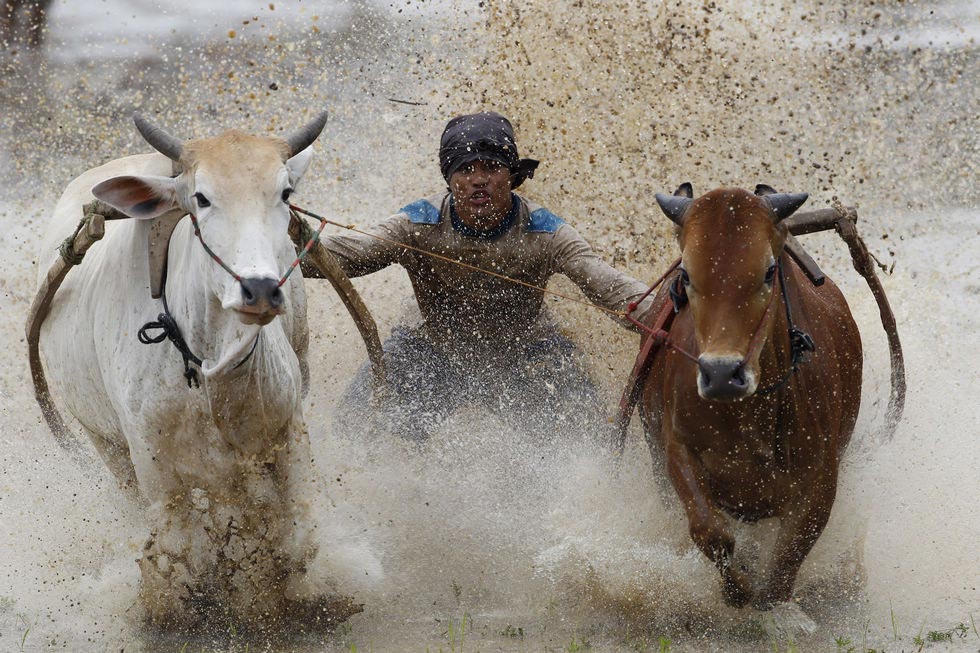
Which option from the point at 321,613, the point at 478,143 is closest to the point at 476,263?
the point at 478,143

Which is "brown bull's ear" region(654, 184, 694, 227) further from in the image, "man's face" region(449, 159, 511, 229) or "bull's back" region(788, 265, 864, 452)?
"man's face" region(449, 159, 511, 229)

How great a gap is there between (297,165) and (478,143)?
1411mm

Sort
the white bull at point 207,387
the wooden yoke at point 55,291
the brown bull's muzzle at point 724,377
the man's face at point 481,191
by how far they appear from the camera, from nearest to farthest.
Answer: the brown bull's muzzle at point 724,377 < the white bull at point 207,387 < the wooden yoke at point 55,291 < the man's face at point 481,191

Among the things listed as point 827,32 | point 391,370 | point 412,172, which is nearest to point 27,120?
point 412,172

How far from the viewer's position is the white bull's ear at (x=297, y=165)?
4547mm

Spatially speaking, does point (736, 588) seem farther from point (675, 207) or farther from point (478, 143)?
point (478, 143)

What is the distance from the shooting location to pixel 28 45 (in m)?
14.3

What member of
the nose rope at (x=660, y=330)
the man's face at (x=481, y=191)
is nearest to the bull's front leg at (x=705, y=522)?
the nose rope at (x=660, y=330)

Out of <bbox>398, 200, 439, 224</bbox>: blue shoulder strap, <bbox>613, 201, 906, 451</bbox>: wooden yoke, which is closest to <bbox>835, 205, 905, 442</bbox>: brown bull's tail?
<bbox>613, 201, 906, 451</bbox>: wooden yoke

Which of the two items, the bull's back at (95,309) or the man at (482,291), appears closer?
the bull's back at (95,309)

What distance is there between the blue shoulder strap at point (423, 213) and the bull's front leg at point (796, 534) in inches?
80.8

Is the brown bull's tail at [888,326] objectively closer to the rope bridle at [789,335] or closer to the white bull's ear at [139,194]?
the rope bridle at [789,335]

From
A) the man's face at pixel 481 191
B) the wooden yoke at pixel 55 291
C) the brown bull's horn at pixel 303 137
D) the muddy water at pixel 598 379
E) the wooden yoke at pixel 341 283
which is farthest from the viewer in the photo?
the man's face at pixel 481 191

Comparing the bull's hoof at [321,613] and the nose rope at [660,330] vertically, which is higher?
the nose rope at [660,330]
